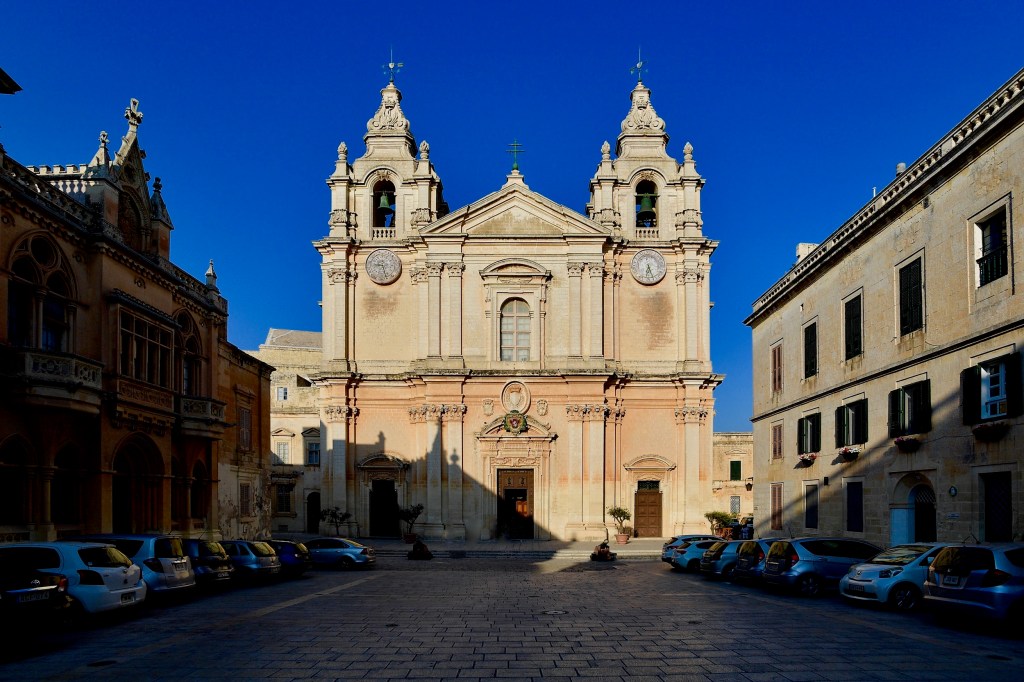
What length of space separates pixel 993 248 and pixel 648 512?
26.7 metres

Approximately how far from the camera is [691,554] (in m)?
27.8

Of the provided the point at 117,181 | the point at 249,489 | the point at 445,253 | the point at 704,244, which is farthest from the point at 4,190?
the point at 704,244

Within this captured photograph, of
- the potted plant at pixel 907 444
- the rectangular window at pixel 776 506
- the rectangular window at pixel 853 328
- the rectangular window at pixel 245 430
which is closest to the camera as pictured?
the potted plant at pixel 907 444

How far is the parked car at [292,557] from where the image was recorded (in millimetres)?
25969

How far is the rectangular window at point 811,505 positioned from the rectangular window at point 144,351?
21.1 meters

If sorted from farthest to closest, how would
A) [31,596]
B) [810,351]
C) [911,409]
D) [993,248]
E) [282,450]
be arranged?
[282,450] < [810,351] < [911,409] < [993,248] < [31,596]

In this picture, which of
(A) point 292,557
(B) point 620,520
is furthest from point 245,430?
(B) point 620,520

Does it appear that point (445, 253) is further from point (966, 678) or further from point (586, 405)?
point (966, 678)

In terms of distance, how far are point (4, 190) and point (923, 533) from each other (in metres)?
23.5

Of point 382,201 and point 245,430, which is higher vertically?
point 382,201

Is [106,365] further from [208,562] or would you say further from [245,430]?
[245,430]

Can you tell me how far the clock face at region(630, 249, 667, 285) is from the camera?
1795 inches

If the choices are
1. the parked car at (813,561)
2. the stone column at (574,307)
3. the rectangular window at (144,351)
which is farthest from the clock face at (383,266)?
the parked car at (813,561)

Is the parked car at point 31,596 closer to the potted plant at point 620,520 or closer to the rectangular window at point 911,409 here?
the rectangular window at point 911,409
